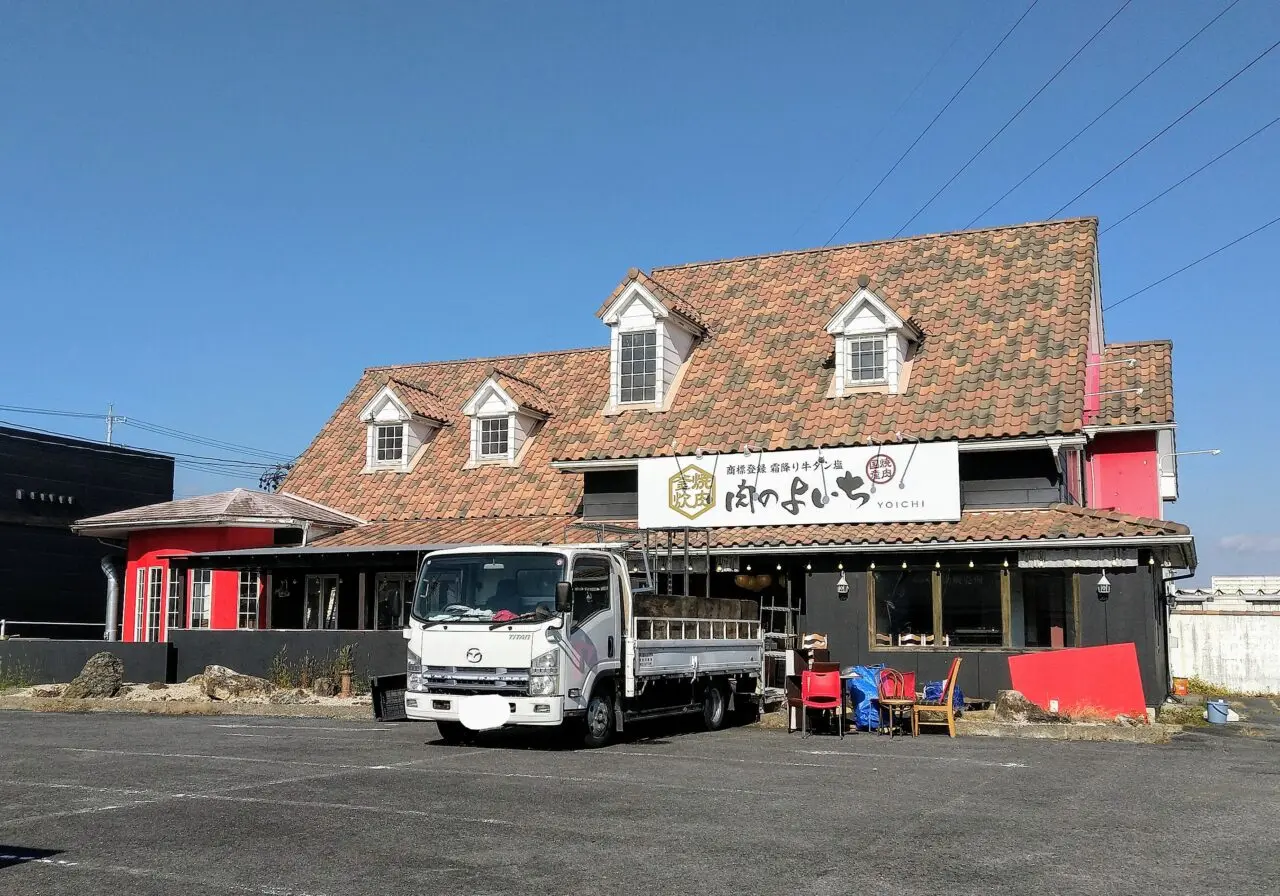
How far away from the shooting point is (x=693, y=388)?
84.3 feet

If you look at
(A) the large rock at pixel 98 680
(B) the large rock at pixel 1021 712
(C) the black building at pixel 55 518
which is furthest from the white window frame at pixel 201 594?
(B) the large rock at pixel 1021 712

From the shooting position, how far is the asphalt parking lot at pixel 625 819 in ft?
25.2

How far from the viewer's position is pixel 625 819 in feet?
32.2

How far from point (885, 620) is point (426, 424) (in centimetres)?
1349

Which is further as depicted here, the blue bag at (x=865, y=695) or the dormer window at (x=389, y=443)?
the dormer window at (x=389, y=443)

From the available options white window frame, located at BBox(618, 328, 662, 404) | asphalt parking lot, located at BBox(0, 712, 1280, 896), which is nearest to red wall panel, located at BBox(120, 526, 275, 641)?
white window frame, located at BBox(618, 328, 662, 404)

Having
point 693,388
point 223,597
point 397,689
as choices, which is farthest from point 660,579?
point 223,597

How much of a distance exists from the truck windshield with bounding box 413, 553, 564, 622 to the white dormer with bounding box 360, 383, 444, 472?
14.3 meters

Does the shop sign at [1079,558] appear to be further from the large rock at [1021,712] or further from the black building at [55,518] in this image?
the black building at [55,518]

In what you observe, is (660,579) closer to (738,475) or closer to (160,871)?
(738,475)

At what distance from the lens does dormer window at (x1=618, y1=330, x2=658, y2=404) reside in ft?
84.9

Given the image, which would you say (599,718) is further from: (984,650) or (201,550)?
(201,550)

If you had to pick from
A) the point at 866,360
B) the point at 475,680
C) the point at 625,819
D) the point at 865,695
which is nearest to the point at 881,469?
the point at 866,360

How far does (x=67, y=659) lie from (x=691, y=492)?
14.0 metres
